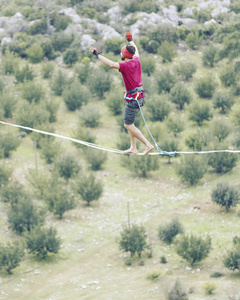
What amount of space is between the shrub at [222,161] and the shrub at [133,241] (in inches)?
263

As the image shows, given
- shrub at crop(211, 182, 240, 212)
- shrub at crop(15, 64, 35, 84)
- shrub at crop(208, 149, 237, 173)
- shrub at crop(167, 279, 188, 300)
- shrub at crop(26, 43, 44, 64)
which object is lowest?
shrub at crop(26, 43, 44, 64)

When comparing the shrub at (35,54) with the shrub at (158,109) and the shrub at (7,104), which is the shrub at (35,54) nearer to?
the shrub at (7,104)

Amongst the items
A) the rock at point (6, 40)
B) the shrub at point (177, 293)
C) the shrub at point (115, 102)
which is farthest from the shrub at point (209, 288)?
the rock at point (6, 40)

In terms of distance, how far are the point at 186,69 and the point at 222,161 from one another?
12574 millimetres

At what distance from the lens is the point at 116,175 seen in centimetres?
2381

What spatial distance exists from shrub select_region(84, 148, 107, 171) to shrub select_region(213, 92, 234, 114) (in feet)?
26.9

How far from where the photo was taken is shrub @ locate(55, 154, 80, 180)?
22984 mm

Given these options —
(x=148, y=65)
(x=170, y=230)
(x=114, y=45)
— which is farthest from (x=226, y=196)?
(x=114, y=45)

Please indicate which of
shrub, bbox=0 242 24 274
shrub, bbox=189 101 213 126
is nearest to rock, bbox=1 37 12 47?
shrub, bbox=189 101 213 126

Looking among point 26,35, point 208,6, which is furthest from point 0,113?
point 208,6

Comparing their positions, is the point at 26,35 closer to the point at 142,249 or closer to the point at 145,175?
the point at 145,175

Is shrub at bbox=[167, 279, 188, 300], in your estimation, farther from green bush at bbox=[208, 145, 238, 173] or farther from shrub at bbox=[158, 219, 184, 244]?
green bush at bbox=[208, 145, 238, 173]

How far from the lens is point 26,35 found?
42.1 metres

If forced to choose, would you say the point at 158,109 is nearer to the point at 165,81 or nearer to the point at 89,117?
the point at 89,117
